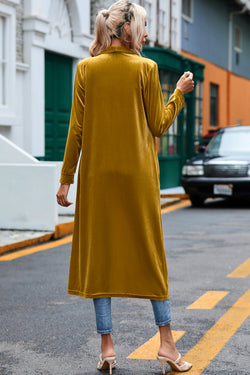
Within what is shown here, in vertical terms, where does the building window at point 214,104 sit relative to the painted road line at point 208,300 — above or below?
above

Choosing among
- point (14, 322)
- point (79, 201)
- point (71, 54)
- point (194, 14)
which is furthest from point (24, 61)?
point (194, 14)

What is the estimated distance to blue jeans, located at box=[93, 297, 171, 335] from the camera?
370 centimetres

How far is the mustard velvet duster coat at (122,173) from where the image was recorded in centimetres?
363

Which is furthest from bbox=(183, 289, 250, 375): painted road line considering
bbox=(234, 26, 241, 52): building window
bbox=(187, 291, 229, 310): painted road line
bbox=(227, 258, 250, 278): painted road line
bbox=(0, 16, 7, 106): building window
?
bbox=(234, 26, 241, 52): building window

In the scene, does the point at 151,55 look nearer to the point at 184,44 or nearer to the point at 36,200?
the point at 184,44

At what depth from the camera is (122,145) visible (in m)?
3.64

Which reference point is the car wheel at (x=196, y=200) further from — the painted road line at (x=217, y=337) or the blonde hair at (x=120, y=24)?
the blonde hair at (x=120, y=24)

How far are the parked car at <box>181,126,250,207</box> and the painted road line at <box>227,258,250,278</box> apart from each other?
18.9 feet

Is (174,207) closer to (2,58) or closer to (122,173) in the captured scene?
(2,58)

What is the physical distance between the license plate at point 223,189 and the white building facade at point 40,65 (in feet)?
10.2

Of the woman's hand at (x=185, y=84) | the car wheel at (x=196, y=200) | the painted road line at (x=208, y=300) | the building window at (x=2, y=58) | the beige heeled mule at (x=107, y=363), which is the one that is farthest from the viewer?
the car wheel at (x=196, y=200)

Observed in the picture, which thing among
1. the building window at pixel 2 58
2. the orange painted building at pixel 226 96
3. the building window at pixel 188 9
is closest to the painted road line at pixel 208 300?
the building window at pixel 2 58

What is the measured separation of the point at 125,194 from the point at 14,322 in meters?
1.67

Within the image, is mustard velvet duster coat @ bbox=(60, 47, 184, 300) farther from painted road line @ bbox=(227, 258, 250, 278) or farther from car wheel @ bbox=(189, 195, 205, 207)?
car wheel @ bbox=(189, 195, 205, 207)
